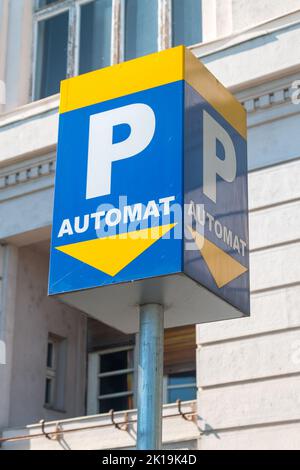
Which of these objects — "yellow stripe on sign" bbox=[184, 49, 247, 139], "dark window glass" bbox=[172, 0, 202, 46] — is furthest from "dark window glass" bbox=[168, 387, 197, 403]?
"yellow stripe on sign" bbox=[184, 49, 247, 139]

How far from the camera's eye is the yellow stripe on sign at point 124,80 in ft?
21.4

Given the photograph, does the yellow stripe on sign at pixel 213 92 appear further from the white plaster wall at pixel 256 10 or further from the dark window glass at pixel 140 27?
the dark window glass at pixel 140 27

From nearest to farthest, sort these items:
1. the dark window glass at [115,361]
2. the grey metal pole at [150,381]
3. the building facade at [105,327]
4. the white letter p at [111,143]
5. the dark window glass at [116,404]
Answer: the grey metal pole at [150,381] → the white letter p at [111,143] → the building facade at [105,327] → the dark window glass at [116,404] → the dark window glass at [115,361]

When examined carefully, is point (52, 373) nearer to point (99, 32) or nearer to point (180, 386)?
point (180, 386)

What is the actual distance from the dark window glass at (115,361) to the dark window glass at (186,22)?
5038 mm

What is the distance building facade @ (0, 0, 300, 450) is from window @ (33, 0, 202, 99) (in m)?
0.02

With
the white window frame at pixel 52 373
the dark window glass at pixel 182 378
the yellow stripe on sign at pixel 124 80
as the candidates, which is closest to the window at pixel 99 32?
the white window frame at pixel 52 373

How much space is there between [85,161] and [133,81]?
68cm

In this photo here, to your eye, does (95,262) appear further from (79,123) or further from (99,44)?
(99,44)

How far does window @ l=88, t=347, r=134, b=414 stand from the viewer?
1480 cm

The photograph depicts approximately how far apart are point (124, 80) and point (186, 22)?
8477 millimetres

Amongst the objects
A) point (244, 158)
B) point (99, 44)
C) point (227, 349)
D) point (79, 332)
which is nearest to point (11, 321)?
point (79, 332)

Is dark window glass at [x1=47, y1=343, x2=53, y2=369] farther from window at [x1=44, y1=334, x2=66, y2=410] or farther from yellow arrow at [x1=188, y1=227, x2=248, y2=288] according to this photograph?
yellow arrow at [x1=188, y1=227, x2=248, y2=288]

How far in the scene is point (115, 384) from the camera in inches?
595
